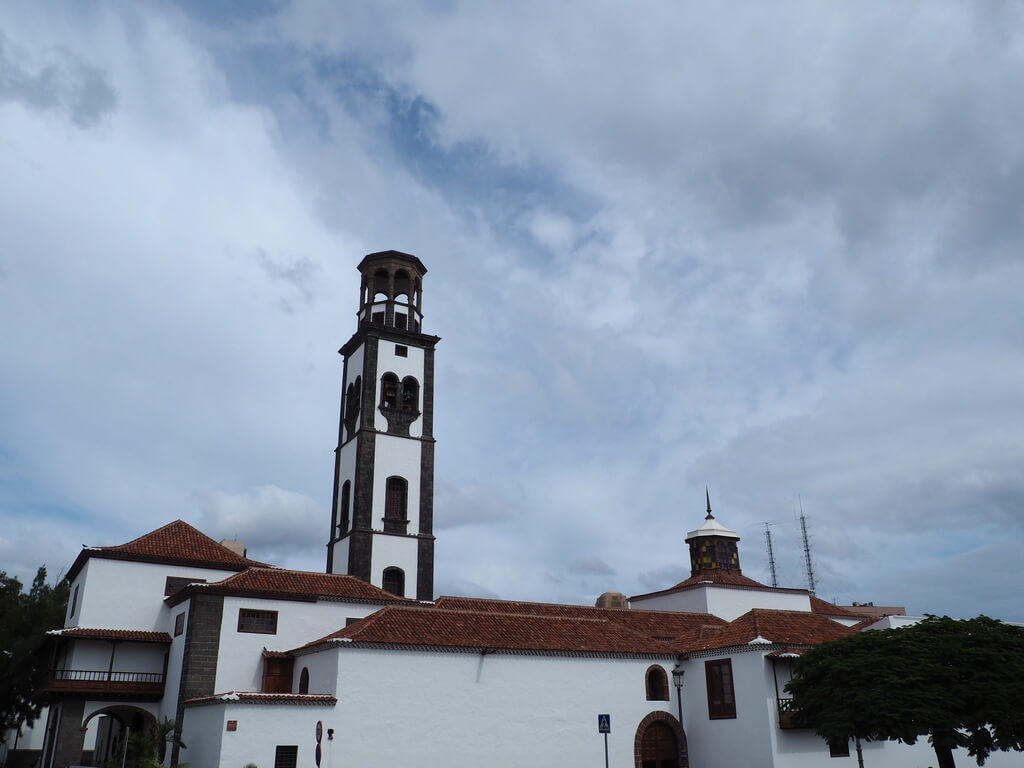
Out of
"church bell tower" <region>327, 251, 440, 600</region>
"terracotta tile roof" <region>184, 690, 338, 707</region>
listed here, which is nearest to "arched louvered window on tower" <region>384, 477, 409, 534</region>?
"church bell tower" <region>327, 251, 440, 600</region>

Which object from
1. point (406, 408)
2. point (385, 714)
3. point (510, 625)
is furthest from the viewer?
point (406, 408)

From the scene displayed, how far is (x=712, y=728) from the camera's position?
3092 centimetres

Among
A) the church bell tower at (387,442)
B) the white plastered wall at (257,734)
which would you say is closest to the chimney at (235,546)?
the church bell tower at (387,442)

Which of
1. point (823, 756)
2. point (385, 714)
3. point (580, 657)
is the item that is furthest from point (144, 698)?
point (823, 756)

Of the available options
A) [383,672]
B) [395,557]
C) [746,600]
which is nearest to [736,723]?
[383,672]

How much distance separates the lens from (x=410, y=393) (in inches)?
1636

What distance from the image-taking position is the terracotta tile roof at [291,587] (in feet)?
99.8

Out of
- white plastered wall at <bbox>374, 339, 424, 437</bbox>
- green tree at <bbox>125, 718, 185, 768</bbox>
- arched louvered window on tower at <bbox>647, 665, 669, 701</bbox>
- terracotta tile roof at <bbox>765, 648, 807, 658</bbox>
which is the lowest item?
green tree at <bbox>125, 718, 185, 768</bbox>

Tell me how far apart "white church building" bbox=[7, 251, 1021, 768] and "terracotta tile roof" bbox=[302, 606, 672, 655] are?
0.09 m

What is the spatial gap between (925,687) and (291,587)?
21.7 meters

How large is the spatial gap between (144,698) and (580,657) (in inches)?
634

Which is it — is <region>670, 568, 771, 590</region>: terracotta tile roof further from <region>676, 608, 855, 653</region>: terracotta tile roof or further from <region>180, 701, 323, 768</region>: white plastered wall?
<region>180, 701, 323, 768</region>: white plastered wall

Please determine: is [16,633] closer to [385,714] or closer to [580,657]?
[385,714]

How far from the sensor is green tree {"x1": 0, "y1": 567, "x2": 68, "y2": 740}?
38625 mm
